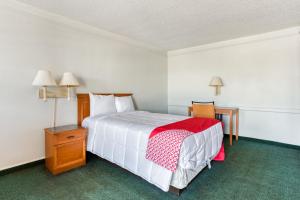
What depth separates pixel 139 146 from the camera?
2.09m

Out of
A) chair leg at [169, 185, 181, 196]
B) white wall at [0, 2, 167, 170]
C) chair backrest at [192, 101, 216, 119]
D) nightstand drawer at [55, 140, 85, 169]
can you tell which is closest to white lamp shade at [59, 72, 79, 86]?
white wall at [0, 2, 167, 170]

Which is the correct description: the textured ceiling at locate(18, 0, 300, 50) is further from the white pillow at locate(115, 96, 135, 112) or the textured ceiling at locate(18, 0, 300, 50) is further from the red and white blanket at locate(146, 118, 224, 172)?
the red and white blanket at locate(146, 118, 224, 172)

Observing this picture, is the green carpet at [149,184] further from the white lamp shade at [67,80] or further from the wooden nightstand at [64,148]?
the white lamp shade at [67,80]

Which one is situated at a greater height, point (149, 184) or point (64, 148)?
point (64, 148)

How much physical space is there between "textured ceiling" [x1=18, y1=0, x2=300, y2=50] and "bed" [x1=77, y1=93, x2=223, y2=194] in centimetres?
172

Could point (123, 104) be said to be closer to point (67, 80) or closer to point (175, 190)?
point (67, 80)

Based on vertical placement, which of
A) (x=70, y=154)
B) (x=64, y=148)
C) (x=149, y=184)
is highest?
(x=64, y=148)

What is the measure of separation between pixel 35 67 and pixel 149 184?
2369mm

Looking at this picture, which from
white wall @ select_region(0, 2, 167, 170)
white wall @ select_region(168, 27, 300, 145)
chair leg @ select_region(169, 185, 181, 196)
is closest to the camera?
→ chair leg @ select_region(169, 185, 181, 196)

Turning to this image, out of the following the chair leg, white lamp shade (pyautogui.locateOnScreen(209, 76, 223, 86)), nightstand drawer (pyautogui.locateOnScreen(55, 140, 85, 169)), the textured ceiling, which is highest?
the textured ceiling

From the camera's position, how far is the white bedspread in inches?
71.3

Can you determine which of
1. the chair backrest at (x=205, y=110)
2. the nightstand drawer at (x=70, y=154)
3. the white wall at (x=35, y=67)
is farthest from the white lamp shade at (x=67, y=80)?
the chair backrest at (x=205, y=110)

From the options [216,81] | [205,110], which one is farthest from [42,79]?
[216,81]

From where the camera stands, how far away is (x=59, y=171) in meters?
2.37
